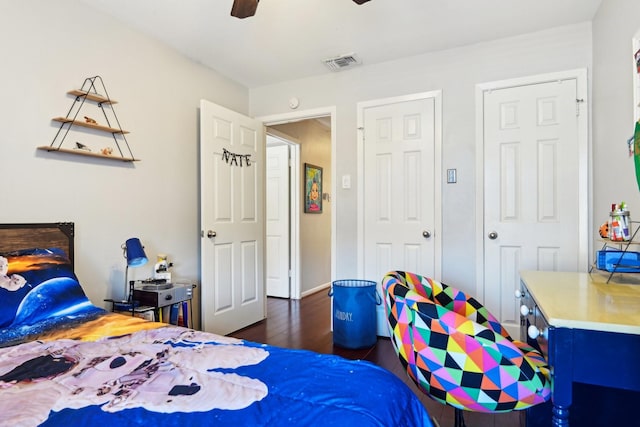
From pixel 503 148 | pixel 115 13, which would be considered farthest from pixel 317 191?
pixel 115 13

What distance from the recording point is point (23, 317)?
60.4 inches

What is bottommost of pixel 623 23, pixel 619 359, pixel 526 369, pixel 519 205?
pixel 526 369

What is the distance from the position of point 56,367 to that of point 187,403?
0.53m

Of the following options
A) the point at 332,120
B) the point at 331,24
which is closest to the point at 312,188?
the point at 332,120

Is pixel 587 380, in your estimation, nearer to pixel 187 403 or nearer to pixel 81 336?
pixel 187 403

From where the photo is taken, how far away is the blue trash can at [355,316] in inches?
115

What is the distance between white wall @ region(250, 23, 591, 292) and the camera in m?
2.71

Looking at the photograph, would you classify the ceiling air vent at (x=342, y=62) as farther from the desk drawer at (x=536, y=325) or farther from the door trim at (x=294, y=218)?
the desk drawer at (x=536, y=325)

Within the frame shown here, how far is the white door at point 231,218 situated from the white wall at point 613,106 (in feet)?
9.26

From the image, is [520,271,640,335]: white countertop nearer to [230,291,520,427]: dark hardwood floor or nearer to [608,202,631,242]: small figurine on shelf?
[608,202,631,242]: small figurine on shelf

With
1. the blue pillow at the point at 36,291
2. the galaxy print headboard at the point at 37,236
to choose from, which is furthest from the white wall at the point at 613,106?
the galaxy print headboard at the point at 37,236

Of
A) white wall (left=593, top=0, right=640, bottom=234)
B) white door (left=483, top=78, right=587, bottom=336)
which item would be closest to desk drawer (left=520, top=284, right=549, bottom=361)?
white wall (left=593, top=0, right=640, bottom=234)

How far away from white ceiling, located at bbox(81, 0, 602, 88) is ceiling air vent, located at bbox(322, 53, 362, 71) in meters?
0.06

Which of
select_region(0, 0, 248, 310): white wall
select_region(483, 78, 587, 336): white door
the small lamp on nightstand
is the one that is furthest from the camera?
select_region(483, 78, 587, 336): white door
